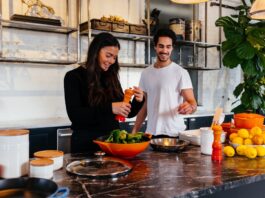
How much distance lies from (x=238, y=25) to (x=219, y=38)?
81 centimetres

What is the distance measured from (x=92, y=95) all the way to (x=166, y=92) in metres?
0.75

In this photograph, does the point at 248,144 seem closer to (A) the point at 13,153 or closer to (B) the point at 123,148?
(B) the point at 123,148

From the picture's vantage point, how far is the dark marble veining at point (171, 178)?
1.13 meters

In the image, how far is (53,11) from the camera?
3436mm

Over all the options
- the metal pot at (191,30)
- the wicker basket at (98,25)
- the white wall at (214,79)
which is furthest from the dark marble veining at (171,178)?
the white wall at (214,79)

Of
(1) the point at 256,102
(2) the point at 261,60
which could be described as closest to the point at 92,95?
(2) the point at 261,60

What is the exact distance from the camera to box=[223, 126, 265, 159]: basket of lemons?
5.50 ft

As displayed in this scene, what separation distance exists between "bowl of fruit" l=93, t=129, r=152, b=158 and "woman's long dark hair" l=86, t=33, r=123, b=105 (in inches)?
15.7

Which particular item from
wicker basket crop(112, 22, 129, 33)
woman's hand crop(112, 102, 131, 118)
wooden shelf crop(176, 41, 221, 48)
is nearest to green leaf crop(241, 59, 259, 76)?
wooden shelf crop(176, 41, 221, 48)

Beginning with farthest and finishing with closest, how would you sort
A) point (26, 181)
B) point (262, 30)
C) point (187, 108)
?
1. point (262, 30)
2. point (187, 108)
3. point (26, 181)

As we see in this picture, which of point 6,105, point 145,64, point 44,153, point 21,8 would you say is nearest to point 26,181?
point 44,153

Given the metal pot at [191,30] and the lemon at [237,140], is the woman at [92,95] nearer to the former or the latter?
the lemon at [237,140]

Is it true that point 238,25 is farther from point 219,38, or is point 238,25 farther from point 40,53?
point 40,53

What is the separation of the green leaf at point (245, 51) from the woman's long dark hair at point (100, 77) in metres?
2.39
